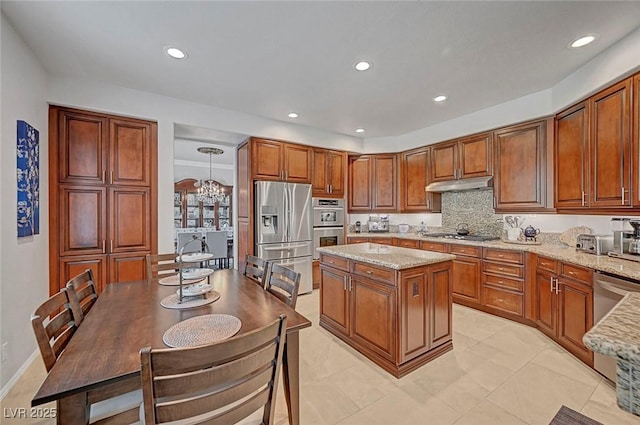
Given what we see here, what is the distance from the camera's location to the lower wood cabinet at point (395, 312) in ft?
7.09

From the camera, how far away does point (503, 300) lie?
325 cm

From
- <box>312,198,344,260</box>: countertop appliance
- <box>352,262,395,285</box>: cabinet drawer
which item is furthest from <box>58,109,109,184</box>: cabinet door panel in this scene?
<box>352,262,395,285</box>: cabinet drawer

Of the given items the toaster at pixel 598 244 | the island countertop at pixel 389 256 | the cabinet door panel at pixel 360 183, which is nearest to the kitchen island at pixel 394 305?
the island countertop at pixel 389 256

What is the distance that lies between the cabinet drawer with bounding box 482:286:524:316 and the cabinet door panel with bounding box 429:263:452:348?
122 centimetres

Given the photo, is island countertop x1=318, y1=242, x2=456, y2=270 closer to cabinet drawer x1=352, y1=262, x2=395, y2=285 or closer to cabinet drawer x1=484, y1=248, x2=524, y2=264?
cabinet drawer x1=352, y1=262, x2=395, y2=285

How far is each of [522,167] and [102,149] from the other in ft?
16.4

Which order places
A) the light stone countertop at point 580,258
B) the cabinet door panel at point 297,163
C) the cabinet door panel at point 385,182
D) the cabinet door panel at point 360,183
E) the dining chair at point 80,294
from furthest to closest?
1. the cabinet door panel at point 360,183
2. the cabinet door panel at point 385,182
3. the cabinet door panel at point 297,163
4. the light stone countertop at point 580,258
5. the dining chair at point 80,294

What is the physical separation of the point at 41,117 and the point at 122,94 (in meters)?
A: 0.77

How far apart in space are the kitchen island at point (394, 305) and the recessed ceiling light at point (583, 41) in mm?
2038

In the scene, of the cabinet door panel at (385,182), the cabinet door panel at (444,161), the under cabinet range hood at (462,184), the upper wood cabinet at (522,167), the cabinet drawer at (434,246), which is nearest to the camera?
the upper wood cabinet at (522,167)

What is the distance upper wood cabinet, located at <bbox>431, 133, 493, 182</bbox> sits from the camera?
3.76 metres

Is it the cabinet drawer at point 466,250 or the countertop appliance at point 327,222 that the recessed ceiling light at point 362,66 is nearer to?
the countertop appliance at point 327,222

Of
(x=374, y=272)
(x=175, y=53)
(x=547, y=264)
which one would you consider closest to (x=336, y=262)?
(x=374, y=272)

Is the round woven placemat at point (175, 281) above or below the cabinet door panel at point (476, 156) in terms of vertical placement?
below
